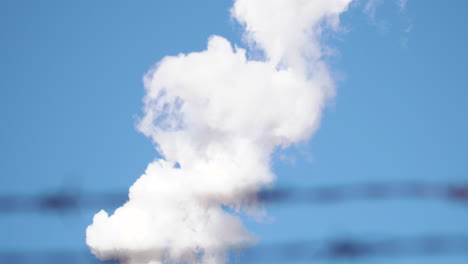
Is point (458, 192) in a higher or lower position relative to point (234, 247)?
higher

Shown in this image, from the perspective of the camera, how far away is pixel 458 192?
5.95m

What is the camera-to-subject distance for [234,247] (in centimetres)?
580

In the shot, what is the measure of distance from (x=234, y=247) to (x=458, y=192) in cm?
365
